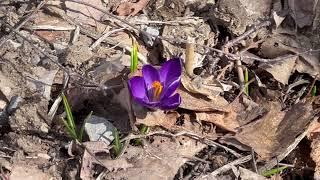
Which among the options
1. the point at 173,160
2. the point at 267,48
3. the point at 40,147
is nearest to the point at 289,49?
the point at 267,48

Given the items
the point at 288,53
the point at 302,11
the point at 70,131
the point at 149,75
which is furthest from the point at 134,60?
the point at 302,11

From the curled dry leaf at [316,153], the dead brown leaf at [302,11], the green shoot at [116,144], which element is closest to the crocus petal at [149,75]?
the green shoot at [116,144]

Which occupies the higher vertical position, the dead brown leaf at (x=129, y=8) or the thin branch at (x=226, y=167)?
the dead brown leaf at (x=129, y=8)

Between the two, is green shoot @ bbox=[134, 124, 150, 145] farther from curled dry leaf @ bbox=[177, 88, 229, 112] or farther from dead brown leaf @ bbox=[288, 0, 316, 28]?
dead brown leaf @ bbox=[288, 0, 316, 28]

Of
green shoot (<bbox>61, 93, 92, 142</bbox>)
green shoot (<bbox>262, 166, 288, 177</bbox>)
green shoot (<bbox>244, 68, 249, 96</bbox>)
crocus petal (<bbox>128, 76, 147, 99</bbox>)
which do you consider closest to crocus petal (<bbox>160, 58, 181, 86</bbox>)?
crocus petal (<bbox>128, 76, 147, 99</bbox>)

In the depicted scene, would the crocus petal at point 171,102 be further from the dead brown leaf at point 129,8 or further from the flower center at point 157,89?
the dead brown leaf at point 129,8

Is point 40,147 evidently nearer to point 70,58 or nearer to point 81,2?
point 70,58
